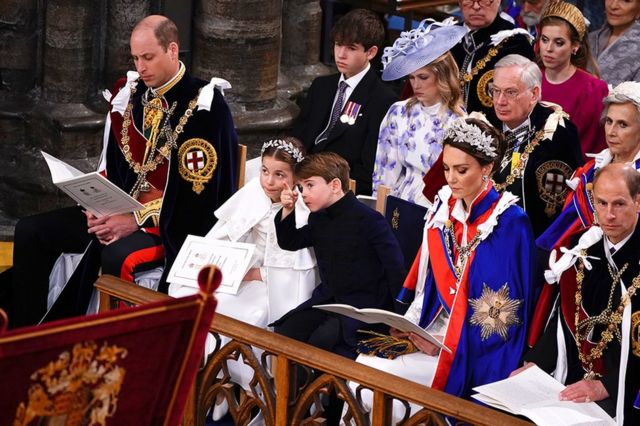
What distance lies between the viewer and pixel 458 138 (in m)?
5.43

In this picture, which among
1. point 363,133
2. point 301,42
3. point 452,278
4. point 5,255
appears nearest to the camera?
point 452,278

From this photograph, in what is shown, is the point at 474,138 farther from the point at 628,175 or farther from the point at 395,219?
the point at 395,219

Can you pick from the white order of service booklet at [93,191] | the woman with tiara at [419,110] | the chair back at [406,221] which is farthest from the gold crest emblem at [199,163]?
the chair back at [406,221]

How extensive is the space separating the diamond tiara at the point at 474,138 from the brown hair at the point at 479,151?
0.03 feet

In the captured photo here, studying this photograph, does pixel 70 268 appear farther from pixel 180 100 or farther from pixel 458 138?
pixel 458 138

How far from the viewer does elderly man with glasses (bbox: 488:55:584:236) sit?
19.5ft

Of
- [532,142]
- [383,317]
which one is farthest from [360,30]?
[383,317]

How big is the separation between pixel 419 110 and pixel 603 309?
5.65ft

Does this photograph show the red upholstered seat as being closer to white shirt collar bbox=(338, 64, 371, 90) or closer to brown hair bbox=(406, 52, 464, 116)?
brown hair bbox=(406, 52, 464, 116)

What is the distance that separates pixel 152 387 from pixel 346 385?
1.43 metres

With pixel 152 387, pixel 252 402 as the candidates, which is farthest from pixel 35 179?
pixel 152 387

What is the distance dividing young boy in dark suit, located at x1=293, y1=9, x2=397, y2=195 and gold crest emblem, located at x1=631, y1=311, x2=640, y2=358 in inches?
89.5

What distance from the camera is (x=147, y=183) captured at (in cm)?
678

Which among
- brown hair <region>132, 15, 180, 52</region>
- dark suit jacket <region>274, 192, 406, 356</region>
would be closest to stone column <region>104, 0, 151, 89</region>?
brown hair <region>132, 15, 180, 52</region>
